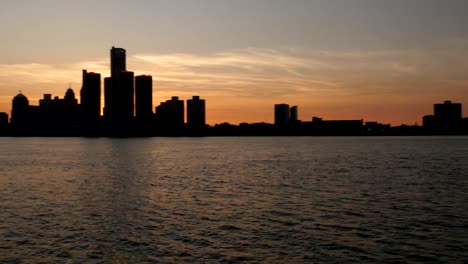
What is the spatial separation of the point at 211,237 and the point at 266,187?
115ft

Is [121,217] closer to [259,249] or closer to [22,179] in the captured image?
[259,249]

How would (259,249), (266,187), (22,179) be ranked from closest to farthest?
1. (259,249)
2. (266,187)
3. (22,179)

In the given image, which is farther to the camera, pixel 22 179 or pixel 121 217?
pixel 22 179

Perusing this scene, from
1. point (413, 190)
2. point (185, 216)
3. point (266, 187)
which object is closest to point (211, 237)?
point (185, 216)

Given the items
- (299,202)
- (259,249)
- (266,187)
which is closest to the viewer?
(259,249)

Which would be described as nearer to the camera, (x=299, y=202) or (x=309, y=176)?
(x=299, y=202)

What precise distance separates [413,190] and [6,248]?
175 feet

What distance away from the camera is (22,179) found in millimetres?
85750

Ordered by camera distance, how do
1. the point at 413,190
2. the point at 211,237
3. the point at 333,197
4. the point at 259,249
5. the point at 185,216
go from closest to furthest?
the point at 259,249
the point at 211,237
the point at 185,216
the point at 333,197
the point at 413,190

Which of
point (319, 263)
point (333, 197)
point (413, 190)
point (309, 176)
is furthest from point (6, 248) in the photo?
point (309, 176)

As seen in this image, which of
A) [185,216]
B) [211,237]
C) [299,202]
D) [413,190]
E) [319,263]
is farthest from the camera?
[413,190]

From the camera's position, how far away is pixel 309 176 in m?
89.0

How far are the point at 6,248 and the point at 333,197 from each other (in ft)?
127

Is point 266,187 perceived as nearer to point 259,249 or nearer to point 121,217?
point 121,217
